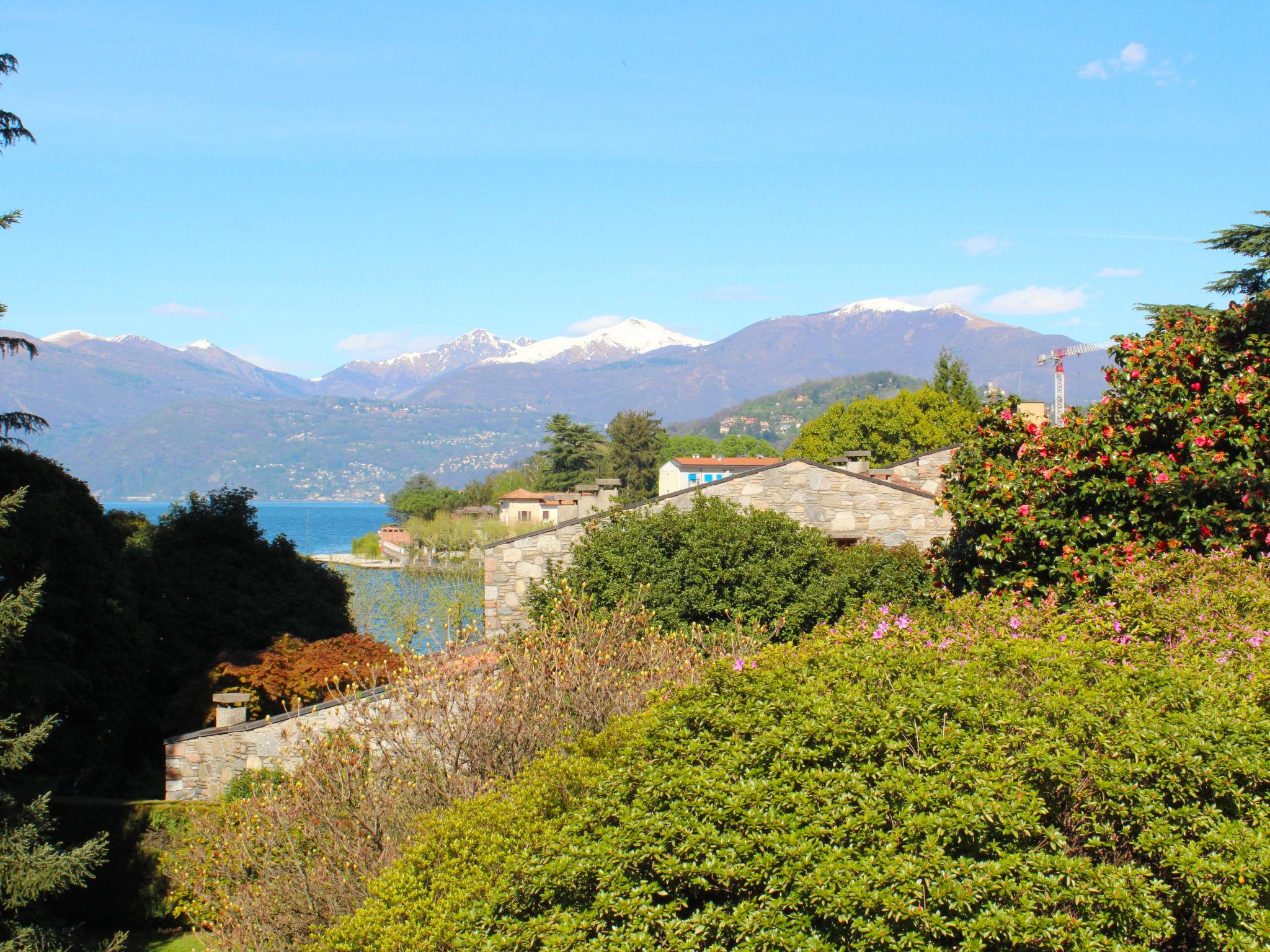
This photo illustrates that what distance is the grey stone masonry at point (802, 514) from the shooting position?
1825 centimetres

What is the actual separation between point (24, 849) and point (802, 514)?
12.9 meters

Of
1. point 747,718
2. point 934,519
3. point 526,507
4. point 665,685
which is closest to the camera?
point 747,718

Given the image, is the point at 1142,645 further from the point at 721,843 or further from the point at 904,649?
the point at 721,843

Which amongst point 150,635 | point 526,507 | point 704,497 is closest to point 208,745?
point 150,635

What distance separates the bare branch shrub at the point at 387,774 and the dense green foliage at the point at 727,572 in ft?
19.3

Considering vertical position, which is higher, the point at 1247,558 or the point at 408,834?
the point at 1247,558

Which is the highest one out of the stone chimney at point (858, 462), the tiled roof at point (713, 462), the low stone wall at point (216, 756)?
the stone chimney at point (858, 462)

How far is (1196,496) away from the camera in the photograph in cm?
878

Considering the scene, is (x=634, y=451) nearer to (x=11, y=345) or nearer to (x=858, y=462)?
(x=858, y=462)

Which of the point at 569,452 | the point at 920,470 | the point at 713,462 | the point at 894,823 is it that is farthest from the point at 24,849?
the point at 569,452

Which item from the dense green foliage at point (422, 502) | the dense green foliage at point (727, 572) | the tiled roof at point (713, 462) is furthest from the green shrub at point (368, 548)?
the dense green foliage at point (727, 572)

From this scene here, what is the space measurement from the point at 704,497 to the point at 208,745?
27.1 ft

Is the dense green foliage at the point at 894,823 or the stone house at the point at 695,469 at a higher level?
the dense green foliage at the point at 894,823

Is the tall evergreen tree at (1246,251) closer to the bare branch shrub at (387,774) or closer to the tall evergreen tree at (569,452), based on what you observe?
the bare branch shrub at (387,774)
